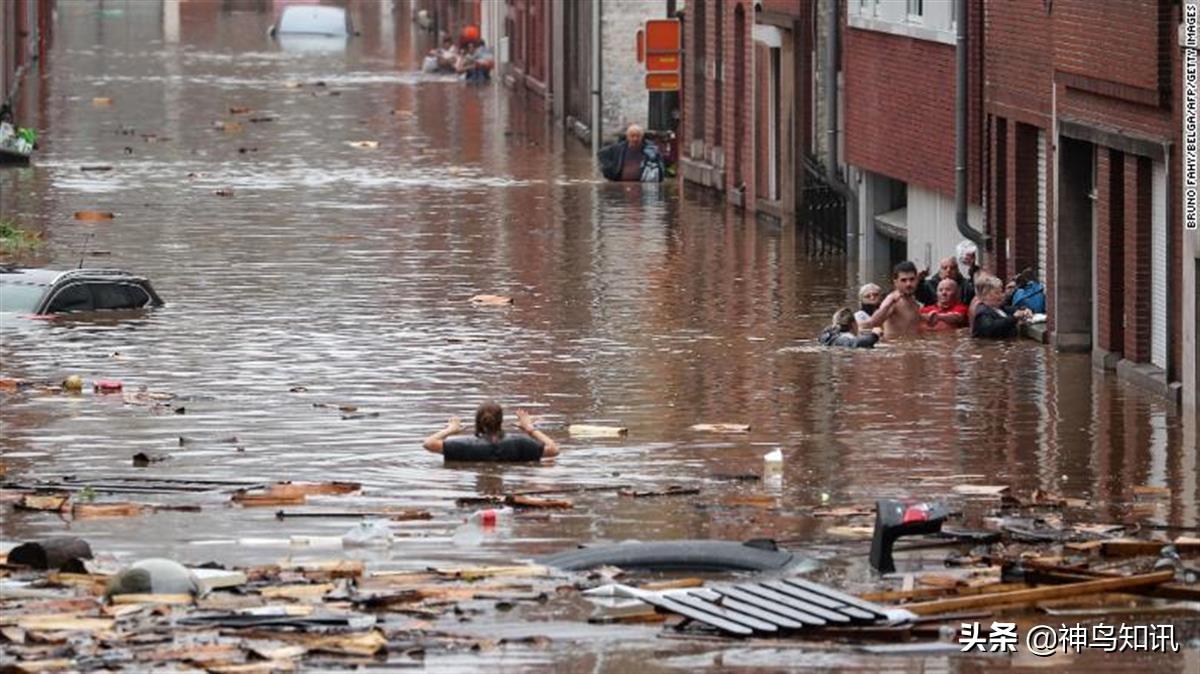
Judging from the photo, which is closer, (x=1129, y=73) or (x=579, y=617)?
(x=579, y=617)

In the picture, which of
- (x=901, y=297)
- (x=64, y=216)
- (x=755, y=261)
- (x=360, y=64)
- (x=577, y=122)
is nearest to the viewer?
(x=901, y=297)

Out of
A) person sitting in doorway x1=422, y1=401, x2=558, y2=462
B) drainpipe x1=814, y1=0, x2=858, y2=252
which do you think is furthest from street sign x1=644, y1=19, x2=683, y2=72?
person sitting in doorway x1=422, y1=401, x2=558, y2=462

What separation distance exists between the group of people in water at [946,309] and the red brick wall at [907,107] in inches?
101

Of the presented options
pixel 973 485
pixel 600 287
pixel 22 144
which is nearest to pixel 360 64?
pixel 22 144

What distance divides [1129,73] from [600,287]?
12.1 metres

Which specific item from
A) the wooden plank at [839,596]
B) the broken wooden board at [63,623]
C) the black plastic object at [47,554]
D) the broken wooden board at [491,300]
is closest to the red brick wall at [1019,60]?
the broken wooden board at [491,300]

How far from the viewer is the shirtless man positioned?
1409 inches

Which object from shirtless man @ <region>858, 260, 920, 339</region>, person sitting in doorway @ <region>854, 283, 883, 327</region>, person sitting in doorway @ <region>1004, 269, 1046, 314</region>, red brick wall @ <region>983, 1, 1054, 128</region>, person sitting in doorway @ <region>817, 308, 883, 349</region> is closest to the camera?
person sitting in doorway @ <region>817, 308, 883, 349</region>

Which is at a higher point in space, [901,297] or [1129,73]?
[1129,73]

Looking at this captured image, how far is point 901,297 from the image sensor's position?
35.8 meters

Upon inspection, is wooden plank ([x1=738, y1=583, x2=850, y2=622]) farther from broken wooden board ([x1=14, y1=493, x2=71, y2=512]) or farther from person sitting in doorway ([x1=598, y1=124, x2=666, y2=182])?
person sitting in doorway ([x1=598, y1=124, x2=666, y2=182])

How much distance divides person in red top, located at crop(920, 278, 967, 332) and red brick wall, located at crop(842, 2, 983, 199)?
261cm

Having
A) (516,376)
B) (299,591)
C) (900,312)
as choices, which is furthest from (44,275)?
(299,591)

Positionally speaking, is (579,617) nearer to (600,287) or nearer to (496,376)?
(496,376)
